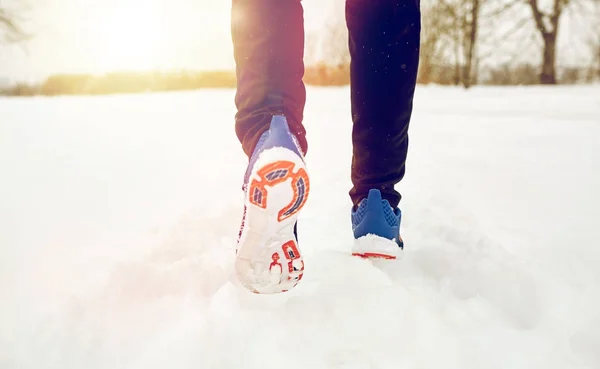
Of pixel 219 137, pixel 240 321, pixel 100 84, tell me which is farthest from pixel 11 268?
pixel 100 84

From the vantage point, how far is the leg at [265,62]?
0.91 m

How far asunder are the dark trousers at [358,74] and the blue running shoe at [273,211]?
0.06 m

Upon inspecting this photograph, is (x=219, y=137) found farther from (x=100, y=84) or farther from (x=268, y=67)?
(x=100, y=84)

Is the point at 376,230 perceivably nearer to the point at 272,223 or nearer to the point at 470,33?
the point at 272,223

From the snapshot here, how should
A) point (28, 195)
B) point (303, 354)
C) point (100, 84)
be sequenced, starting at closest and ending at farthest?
point (303, 354)
point (28, 195)
point (100, 84)

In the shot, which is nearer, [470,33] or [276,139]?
[276,139]

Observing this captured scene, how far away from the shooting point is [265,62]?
0.91 meters

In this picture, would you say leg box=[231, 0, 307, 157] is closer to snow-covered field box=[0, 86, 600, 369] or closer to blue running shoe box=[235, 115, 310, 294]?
blue running shoe box=[235, 115, 310, 294]

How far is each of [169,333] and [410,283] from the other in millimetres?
516

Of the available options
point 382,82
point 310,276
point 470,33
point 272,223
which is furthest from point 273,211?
point 470,33

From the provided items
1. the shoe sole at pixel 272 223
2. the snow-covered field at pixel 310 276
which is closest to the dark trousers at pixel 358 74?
the shoe sole at pixel 272 223

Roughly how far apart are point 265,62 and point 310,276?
48 centimetres

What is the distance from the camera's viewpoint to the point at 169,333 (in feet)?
2.75

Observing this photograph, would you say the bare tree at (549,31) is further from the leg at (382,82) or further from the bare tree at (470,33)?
the leg at (382,82)
